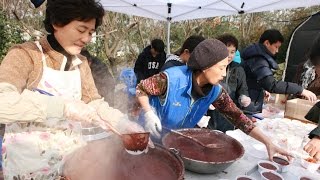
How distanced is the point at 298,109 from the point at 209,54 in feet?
6.37

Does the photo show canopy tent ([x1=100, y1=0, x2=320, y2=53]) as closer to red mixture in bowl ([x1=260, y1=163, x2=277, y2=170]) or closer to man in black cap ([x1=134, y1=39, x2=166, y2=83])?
man in black cap ([x1=134, y1=39, x2=166, y2=83])

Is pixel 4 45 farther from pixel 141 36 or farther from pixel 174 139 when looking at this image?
pixel 174 139

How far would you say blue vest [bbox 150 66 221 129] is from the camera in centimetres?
196

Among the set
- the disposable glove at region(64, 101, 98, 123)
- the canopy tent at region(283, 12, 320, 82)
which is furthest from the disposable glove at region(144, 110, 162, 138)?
the canopy tent at region(283, 12, 320, 82)

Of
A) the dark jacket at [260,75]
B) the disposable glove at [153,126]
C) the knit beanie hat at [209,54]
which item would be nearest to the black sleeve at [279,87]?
the dark jacket at [260,75]

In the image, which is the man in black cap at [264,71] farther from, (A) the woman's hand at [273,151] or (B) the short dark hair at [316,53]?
(B) the short dark hair at [316,53]

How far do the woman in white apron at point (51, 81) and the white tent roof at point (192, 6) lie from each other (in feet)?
11.3

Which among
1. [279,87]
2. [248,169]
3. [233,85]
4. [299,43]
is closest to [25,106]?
[248,169]

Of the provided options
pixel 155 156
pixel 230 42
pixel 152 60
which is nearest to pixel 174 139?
pixel 155 156

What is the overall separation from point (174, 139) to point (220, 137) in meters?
0.36

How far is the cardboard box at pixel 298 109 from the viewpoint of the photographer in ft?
10.4

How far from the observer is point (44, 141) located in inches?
54.6

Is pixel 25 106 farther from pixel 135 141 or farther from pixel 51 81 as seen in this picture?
pixel 135 141

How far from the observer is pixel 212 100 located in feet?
6.73
